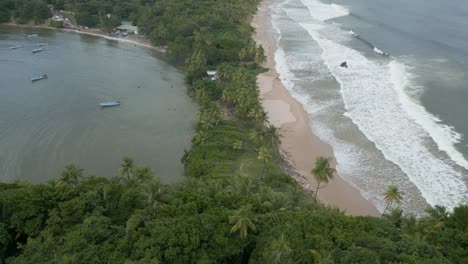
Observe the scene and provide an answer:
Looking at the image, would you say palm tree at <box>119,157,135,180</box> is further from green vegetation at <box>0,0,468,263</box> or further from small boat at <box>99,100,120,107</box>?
small boat at <box>99,100,120,107</box>

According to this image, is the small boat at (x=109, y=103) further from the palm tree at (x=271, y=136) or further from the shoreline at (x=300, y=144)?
the palm tree at (x=271, y=136)

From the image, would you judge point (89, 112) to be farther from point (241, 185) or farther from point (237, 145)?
point (241, 185)

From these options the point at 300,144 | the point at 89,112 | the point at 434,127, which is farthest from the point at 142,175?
the point at 434,127

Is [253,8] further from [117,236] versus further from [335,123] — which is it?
[117,236]

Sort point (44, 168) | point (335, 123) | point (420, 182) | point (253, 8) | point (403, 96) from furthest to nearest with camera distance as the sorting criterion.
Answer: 1. point (253, 8)
2. point (403, 96)
3. point (335, 123)
4. point (44, 168)
5. point (420, 182)

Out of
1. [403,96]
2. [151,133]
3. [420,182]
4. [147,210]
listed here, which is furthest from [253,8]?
[147,210]
